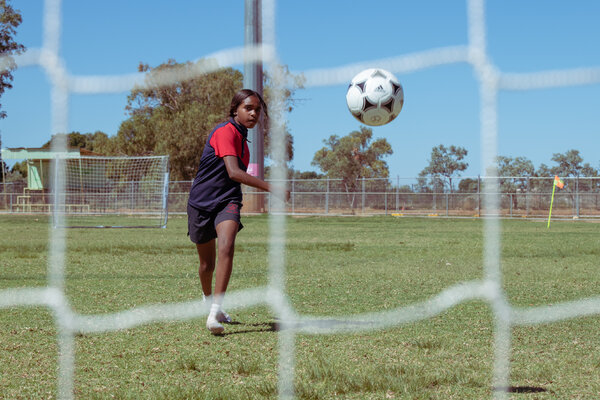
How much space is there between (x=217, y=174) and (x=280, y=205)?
1.86 feet

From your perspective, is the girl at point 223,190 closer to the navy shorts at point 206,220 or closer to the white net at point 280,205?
the navy shorts at point 206,220

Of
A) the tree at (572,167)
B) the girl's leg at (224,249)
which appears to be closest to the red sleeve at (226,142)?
the girl's leg at (224,249)

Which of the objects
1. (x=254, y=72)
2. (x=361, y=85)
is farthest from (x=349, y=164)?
(x=361, y=85)

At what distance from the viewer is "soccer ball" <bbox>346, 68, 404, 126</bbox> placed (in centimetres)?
527

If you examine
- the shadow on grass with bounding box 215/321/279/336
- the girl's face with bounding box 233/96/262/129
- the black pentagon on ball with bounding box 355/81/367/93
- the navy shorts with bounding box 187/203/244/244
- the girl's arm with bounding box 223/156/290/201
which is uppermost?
the black pentagon on ball with bounding box 355/81/367/93

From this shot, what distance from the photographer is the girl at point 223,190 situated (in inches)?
160

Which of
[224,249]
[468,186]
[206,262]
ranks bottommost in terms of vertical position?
[206,262]

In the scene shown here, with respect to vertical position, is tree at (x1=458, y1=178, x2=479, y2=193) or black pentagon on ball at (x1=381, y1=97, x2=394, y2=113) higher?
black pentagon on ball at (x1=381, y1=97, x2=394, y2=113)

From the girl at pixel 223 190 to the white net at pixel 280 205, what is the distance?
0.79 feet

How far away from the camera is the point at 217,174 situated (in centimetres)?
421

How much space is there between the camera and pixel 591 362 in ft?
10.5

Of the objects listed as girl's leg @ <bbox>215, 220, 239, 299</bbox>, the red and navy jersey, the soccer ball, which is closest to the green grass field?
girl's leg @ <bbox>215, 220, 239, 299</bbox>

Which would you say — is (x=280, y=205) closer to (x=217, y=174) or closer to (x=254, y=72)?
(x=217, y=174)

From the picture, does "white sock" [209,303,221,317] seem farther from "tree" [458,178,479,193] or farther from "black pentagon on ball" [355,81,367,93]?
"tree" [458,178,479,193]
